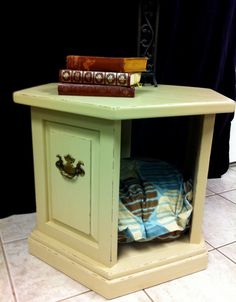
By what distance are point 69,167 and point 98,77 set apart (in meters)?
0.25

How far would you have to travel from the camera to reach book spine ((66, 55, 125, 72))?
75 centimetres

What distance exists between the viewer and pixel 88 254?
0.83m

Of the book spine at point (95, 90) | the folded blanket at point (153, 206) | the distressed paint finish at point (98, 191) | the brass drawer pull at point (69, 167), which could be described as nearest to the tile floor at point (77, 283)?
the distressed paint finish at point (98, 191)

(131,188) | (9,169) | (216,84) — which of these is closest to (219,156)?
(216,84)

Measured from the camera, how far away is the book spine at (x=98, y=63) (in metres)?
0.75

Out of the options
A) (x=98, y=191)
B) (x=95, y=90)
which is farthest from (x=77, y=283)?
(x=95, y=90)

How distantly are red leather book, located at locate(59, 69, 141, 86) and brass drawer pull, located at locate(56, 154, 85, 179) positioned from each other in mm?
200

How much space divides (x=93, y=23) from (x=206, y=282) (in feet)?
3.03

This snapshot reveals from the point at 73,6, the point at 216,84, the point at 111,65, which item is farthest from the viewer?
the point at 216,84

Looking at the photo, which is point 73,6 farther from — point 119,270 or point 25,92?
point 119,270

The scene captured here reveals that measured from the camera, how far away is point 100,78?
75cm

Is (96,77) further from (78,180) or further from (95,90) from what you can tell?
(78,180)

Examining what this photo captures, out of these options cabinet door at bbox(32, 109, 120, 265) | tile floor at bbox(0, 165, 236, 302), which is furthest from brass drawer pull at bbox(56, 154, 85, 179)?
tile floor at bbox(0, 165, 236, 302)

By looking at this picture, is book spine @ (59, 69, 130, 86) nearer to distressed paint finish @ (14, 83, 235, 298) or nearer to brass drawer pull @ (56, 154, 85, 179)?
distressed paint finish @ (14, 83, 235, 298)
